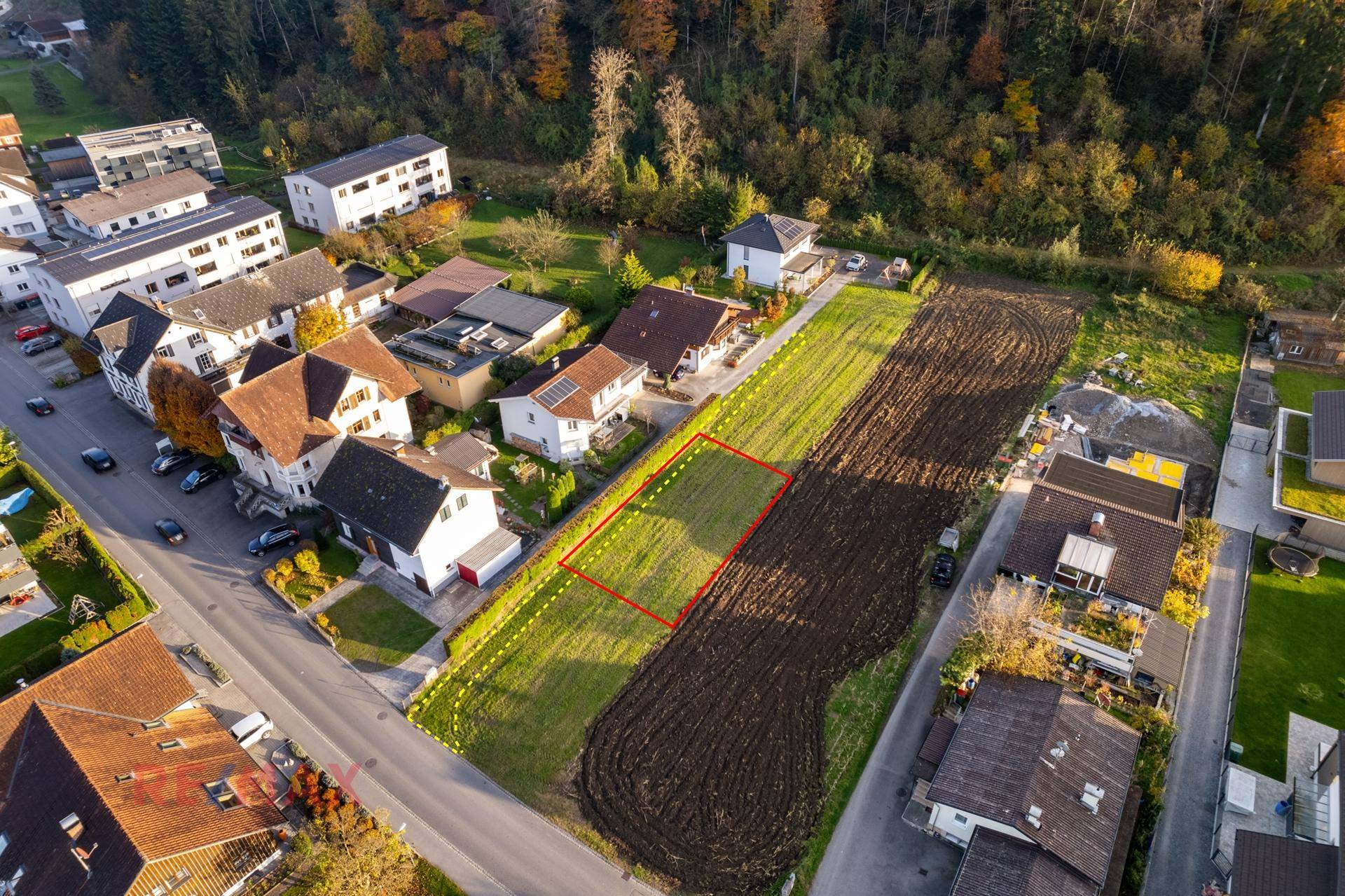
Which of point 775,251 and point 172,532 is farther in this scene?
point 775,251

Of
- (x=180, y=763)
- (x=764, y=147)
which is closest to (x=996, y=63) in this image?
(x=764, y=147)

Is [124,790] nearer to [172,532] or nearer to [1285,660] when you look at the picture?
[172,532]

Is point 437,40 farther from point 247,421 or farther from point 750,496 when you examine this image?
point 750,496

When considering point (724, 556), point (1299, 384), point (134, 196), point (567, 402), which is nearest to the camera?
point (724, 556)

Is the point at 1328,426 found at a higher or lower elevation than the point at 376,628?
higher

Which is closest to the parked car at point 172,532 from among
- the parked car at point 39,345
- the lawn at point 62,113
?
the parked car at point 39,345

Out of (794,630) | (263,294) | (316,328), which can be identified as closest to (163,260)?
(263,294)

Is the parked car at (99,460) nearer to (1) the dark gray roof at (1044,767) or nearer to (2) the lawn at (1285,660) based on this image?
(1) the dark gray roof at (1044,767)

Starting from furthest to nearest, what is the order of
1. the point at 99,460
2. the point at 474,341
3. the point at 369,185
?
1. the point at 369,185
2. the point at 474,341
3. the point at 99,460
